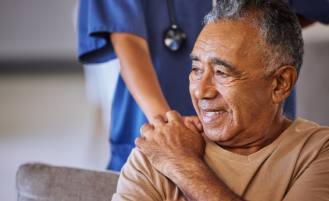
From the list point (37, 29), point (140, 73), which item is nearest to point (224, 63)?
point (140, 73)

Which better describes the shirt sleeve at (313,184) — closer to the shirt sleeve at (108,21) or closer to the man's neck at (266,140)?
the man's neck at (266,140)

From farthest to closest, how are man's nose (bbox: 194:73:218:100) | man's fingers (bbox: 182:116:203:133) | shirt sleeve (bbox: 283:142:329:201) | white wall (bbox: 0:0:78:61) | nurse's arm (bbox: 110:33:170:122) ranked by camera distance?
white wall (bbox: 0:0:78:61) → nurse's arm (bbox: 110:33:170:122) → man's fingers (bbox: 182:116:203:133) → man's nose (bbox: 194:73:218:100) → shirt sleeve (bbox: 283:142:329:201)

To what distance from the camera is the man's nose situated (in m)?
0.97

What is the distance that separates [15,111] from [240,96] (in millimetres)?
3226

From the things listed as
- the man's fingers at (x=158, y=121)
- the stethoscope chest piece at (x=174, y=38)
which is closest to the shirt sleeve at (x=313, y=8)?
the stethoscope chest piece at (x=174, y=38)

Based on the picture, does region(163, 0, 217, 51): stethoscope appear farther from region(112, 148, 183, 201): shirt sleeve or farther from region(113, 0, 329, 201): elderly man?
region(112, 148, 183, 201): shirt sleeve

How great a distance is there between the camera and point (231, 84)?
3.15 ft

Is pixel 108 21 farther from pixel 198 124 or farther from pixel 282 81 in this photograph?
pixel 282 81

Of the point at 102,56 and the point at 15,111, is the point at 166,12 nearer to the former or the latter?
the point at 102,56

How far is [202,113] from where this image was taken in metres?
1.03

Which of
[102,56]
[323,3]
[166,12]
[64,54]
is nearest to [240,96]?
[166,12]

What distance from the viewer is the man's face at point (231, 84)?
95cm

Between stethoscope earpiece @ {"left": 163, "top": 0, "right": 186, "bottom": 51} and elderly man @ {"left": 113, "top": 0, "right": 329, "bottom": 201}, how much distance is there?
0.38 meters

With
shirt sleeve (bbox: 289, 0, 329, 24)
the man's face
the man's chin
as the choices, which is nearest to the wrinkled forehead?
the man's face
